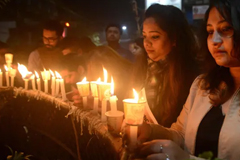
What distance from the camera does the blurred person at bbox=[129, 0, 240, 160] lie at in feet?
4.91

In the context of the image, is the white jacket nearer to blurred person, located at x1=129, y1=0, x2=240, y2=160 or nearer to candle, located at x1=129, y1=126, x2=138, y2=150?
blurred person, located at x1=129, y1=0, x2=240, y2=160

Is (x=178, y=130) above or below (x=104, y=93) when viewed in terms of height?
below

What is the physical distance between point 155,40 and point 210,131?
1060 mm

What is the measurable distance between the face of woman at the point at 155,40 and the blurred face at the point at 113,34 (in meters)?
2.71

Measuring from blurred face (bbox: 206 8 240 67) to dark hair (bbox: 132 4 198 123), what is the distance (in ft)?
2.55

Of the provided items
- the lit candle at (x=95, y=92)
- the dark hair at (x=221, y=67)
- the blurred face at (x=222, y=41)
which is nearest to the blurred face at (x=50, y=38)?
the lit candle at (x=95, y=92)

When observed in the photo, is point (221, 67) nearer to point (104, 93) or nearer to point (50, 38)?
point (104, 93)

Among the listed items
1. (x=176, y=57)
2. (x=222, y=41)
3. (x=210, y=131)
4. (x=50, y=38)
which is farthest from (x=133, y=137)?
(x=50, y=38)

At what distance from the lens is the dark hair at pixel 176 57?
2354 millimetres

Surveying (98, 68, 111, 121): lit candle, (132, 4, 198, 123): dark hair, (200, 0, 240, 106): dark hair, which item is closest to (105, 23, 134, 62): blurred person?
(132, 4, 198, 123): dark hair

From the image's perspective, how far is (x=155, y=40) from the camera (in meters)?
2.39

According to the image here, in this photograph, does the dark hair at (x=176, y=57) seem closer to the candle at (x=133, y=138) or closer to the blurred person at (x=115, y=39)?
the candle at (x=133, y=138)

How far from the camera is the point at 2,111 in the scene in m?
3.15

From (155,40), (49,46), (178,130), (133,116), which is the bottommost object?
(178,130)
